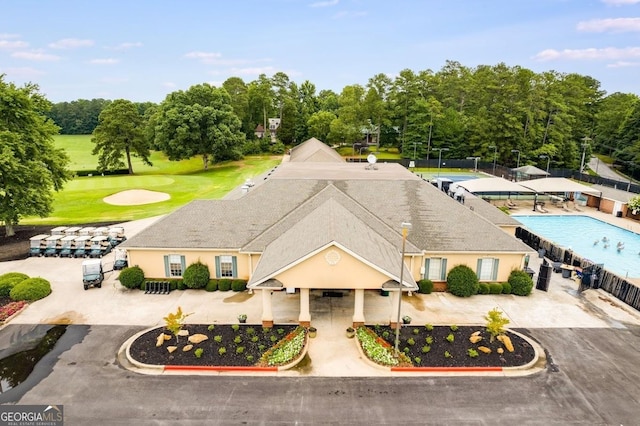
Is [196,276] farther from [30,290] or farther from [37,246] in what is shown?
[37,246]

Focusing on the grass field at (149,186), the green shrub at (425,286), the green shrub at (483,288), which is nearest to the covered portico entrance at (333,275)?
the green shrub at (425,286)

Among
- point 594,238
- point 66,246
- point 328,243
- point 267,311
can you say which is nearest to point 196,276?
point 267,311

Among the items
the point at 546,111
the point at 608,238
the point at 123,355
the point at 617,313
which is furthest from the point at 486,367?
the point at 546,111

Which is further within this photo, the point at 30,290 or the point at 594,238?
the point at 594,238

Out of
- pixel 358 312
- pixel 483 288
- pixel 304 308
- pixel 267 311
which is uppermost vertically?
pixel 304 308

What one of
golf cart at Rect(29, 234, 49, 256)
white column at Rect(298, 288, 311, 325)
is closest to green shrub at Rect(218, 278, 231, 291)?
white column at Rect(298, 288, 311, 325)

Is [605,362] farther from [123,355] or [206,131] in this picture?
[206,131]
